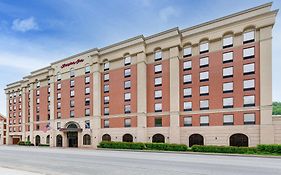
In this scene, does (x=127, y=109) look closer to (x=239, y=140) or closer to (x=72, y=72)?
(x=72, y=72)

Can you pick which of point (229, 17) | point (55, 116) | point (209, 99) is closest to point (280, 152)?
point (209, 99)

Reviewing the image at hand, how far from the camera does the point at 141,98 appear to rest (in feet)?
132

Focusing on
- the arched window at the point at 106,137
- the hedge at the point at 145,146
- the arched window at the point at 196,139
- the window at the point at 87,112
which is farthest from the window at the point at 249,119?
the window at the point at 87,112

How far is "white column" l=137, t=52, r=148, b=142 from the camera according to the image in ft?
129

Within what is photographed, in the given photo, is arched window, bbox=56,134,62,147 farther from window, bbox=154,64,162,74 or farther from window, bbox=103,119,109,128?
window, bbox=154,64,162,74

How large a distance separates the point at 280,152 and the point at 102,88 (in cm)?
3420

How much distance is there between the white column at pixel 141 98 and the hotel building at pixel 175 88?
0.63 feet

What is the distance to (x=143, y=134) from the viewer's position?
39062 mm

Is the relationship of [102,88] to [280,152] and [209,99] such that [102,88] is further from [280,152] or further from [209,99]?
[280,152]

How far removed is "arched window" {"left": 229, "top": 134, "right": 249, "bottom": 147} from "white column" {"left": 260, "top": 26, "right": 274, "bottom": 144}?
231 cm

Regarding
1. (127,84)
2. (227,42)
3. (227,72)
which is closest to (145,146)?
(127,84)

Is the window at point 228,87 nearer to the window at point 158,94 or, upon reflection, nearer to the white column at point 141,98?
the window at point 158,94

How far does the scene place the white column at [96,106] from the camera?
4394 cm

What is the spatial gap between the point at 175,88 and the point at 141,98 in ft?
23.0
